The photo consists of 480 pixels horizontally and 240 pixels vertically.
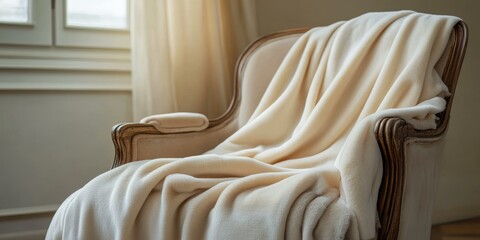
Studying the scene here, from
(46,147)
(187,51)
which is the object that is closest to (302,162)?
(187,51)

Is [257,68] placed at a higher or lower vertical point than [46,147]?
higher

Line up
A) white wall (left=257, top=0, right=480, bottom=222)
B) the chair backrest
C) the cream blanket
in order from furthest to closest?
white wall (left=257, top=0, right=480, bottom=222) → the chair backrest → the cream blanket

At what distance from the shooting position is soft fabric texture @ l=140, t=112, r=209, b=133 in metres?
2.04

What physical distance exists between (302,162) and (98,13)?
131cm

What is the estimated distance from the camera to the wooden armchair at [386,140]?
4.42 ft

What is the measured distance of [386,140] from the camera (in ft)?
4.39

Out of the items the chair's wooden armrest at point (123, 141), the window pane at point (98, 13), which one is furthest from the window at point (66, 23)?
the chair's wooden armrest at point (123, 141)

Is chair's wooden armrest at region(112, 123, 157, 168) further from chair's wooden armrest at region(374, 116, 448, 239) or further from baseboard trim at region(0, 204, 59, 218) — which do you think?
chair's wooden armrest at region(374, 116, 448, 239)

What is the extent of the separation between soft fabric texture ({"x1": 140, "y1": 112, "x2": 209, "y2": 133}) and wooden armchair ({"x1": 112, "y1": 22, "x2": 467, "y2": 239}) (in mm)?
17

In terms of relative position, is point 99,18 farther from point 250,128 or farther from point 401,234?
point 401,234

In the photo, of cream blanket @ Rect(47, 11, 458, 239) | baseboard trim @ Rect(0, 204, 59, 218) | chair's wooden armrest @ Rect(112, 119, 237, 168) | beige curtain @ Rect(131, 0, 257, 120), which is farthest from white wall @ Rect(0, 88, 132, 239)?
cream blanket @ Rect(47, 11, 458, 239)

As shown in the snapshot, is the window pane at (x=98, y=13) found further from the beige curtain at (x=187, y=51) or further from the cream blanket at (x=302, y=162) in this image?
the cream blanket at (x=302, y=162)

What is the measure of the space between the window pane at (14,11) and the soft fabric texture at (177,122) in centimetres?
85

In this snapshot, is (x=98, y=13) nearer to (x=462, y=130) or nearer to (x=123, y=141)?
(x=123, y=141)
